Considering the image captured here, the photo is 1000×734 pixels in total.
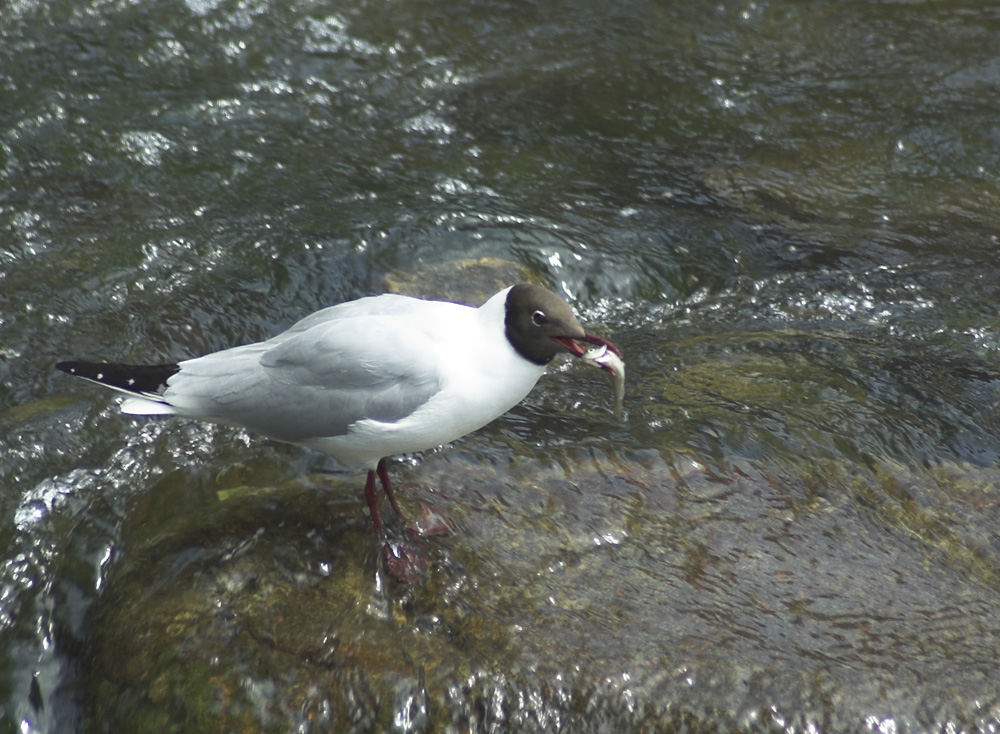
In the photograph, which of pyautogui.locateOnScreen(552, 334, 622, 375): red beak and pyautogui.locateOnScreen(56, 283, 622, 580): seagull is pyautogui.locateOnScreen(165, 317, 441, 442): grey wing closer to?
pyautogui.locateOnScreen(56, 283, 622, 580): seagull

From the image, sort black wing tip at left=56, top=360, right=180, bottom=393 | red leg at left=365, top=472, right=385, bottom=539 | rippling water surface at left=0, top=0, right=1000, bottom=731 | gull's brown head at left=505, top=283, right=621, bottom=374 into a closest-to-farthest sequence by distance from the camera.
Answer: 1. gull's brown head at left=505, top=283, right=621, bottom=374
2. red leg at left=365, top=472, right=385, bottom=539
3. black wing tip at left=56, top=360, right=180, bottom=393
4. rippling water surface at left=0, top=0, right=1000, bottom=731

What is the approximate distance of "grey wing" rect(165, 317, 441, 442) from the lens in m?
4.10

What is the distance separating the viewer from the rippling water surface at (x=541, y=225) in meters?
4.80

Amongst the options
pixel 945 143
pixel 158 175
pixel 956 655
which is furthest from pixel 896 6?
pixel 956 655

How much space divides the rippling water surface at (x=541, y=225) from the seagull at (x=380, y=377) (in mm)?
607

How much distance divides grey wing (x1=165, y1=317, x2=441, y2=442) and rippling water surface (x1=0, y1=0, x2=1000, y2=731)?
0.65m

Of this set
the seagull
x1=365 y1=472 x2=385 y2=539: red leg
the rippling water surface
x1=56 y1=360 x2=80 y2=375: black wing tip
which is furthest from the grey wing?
the rippling water surface

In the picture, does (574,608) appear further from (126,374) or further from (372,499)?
(126,374)

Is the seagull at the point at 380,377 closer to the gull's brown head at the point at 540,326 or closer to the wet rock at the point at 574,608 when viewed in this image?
the gull's brown head at the point at 540,326

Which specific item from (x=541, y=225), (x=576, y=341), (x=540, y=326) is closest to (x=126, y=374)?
(x=540, y=326)

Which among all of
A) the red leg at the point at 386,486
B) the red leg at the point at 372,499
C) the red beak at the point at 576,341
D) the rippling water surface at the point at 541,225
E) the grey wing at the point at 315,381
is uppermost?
the red beak at the point at 576,341

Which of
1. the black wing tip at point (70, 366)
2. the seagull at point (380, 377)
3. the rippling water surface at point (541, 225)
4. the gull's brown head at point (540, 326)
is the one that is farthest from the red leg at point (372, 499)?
the black wing tip at point (70, 366)

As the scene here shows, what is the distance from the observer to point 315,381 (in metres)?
4.23

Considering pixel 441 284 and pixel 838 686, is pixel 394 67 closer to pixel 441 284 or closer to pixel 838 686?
pixel 441 284
